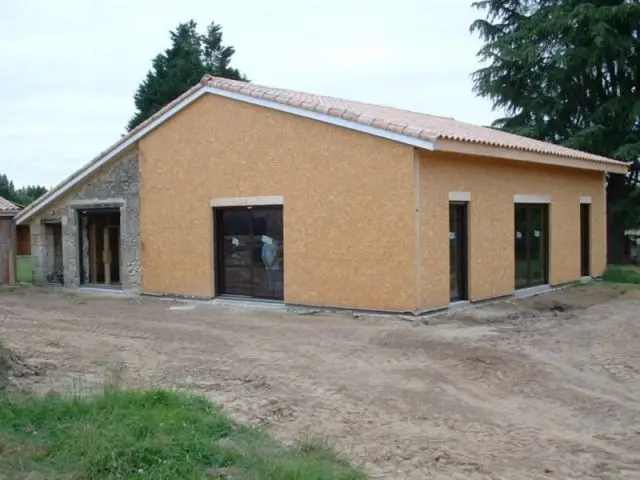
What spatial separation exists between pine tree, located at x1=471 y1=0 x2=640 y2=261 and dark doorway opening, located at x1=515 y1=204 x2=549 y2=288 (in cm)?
784

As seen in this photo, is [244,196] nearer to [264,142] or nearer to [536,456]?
[264,142]

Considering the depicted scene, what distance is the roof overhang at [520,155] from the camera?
1252cm

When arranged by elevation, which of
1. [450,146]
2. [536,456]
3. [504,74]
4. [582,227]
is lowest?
[536,456]

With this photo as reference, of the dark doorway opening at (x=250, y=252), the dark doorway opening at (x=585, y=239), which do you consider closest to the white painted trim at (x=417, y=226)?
the dark doorway opening at (x=250, y=252)

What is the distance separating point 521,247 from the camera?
1631cm

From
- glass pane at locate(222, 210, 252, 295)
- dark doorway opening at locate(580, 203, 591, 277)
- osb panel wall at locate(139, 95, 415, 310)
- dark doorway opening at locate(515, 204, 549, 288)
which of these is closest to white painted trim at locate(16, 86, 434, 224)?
osb panel wall at locate(139, 95, 415, 310)

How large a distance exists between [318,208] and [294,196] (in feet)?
2.26

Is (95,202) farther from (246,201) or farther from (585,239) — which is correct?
(585,239)

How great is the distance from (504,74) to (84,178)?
16.1 m

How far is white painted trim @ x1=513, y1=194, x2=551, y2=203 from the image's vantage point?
51.6 feet

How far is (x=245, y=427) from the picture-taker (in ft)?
20.3

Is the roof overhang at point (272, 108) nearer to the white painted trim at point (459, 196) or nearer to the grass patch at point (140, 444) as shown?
the white painted trim at point (459, 196)

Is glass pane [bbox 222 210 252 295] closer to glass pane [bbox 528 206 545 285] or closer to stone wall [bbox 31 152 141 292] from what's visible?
stone wall [bbox 31 152 141 292]

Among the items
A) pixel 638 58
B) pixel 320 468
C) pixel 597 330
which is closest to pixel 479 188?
pixel 597 330
